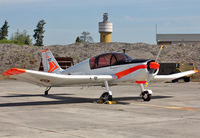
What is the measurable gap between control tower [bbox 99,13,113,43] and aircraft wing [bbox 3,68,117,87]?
76.8 meters

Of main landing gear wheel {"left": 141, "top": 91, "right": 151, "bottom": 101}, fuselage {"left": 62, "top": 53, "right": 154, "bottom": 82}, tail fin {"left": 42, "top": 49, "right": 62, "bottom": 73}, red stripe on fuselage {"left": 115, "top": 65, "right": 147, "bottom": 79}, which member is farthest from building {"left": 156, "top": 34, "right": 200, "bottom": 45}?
red stripe on fuselage {"left": 115, "top": 65, "right": 147, "bottom": 79}

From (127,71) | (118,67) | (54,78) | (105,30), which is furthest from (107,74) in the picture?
(105,30)

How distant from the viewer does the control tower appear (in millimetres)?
92500

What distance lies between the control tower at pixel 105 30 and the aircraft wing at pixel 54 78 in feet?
252

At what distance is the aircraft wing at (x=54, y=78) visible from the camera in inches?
571

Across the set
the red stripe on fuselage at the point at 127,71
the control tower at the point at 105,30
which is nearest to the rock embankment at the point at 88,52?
the control tower at the point at 105,30

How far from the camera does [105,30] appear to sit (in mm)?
92312

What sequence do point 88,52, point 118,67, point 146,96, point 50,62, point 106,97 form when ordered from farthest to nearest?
point 88,52
point 50,62
point 146,96
point 118,67
point 106,97

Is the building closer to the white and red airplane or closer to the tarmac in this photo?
the white and red airplane

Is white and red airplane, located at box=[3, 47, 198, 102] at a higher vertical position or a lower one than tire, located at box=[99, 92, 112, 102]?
higher

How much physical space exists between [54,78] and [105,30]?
7776 centimetres

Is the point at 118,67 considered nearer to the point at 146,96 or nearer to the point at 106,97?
the point at 106,97

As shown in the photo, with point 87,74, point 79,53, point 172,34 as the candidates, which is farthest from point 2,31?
point 87,74

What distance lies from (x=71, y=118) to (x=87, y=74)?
6119mm
